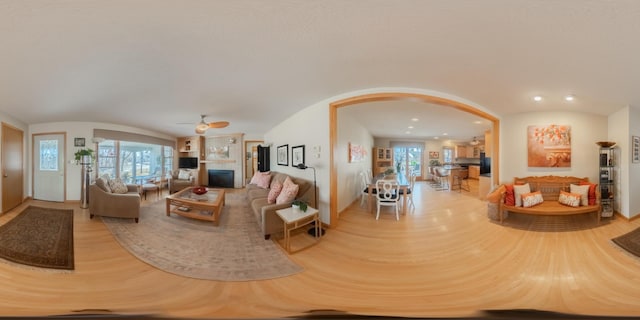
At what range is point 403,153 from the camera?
27.8ft

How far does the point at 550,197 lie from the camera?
3.21m

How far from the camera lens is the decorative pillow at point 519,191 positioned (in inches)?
118

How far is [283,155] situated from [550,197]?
16.0ft

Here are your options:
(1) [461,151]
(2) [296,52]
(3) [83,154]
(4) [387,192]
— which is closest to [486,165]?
(4) [387,192]

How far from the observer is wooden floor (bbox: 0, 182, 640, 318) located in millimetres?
572

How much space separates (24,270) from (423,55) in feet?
8.58

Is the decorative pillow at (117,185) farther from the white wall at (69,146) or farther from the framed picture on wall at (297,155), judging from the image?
the framed picture on wall at (297,155)

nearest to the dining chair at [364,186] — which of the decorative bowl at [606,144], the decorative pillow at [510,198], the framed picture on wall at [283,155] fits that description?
the framed picture on wall at [283,155]

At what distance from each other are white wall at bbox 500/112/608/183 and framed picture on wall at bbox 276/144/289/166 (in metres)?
4.04

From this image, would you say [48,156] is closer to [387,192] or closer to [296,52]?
[296,52]

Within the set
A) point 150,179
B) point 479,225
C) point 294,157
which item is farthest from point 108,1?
point 479,225

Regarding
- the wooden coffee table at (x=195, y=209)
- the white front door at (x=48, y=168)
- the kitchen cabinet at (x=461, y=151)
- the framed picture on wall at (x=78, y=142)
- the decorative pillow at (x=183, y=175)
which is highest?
the kitchen cabinet at (x=461, y=151)

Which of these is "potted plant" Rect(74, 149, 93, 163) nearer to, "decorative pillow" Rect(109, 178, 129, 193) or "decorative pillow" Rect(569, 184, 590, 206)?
"decorative pillow" Rect(109, 178, 129, 193)

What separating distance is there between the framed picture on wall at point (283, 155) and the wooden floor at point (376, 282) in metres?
2.57
